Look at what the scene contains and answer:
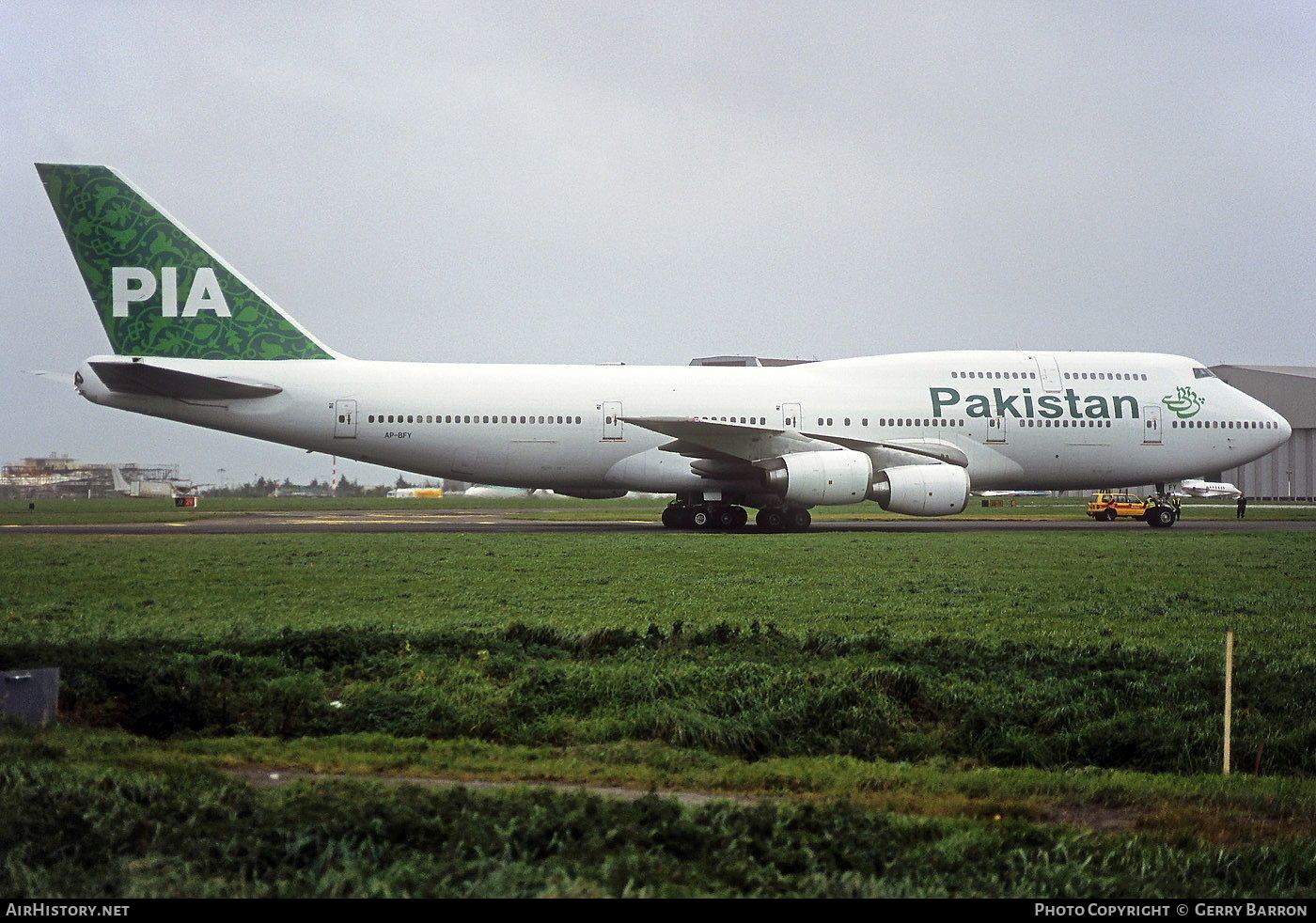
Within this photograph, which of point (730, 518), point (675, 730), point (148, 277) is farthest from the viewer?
point (730, 518)

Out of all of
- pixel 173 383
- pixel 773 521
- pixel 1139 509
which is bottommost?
pixel 1139 509

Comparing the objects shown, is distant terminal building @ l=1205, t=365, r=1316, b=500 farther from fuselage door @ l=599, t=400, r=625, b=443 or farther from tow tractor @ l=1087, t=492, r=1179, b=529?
fuselage door @ l=599, t=400, r=625, b=443

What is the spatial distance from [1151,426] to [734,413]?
10561mm

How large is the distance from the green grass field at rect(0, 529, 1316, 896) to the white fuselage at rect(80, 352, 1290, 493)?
10.9 metres

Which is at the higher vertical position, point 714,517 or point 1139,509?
point 714,517

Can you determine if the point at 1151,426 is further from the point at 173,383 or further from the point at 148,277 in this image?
the point at 148,277

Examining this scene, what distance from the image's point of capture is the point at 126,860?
3.68 metres

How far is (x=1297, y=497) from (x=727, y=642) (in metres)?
67.3

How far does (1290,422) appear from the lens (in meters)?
63.7

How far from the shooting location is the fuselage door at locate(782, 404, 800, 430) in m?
25.6

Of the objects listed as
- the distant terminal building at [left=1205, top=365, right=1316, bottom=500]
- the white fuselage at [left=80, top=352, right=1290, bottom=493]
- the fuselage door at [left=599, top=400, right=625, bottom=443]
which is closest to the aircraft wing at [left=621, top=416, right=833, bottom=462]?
the fuselage door at [left=599, top=400, right=625, bottom=443]

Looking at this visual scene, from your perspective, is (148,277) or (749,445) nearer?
(148,277)

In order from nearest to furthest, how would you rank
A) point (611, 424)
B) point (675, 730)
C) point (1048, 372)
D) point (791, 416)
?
1. point (675, 730)
2. point (611, 424)
3. point (791, 416)
4. point (1048, 372)

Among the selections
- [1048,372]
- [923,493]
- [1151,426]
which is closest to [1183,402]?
[1151,426]
